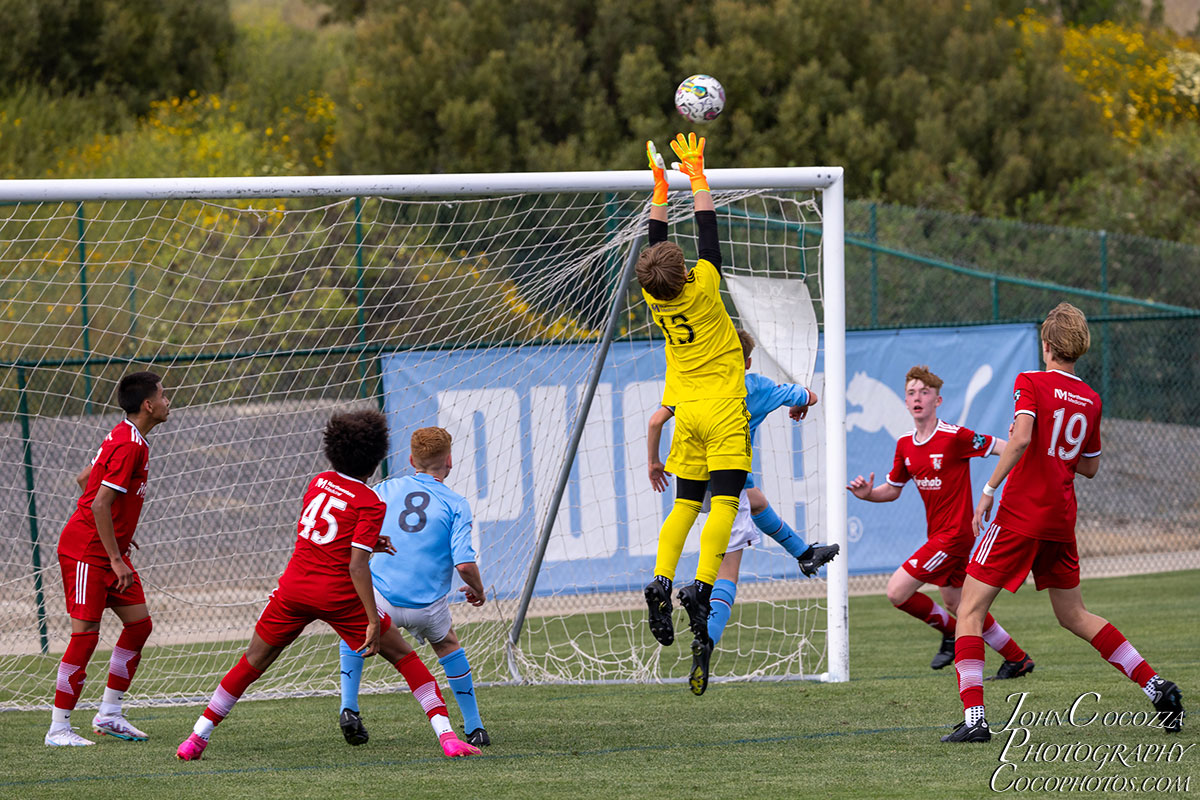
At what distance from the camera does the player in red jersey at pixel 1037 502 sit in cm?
525

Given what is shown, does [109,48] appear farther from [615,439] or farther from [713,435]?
[713,435]

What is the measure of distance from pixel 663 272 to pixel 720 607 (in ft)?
7.12

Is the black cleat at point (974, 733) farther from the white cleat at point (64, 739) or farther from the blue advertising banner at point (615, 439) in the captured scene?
the white cleat at point (64, 739)

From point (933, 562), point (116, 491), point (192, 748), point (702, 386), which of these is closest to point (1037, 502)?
point (702, 386)

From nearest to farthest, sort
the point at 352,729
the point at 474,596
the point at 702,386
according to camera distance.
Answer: the point at 352,729 < the point at 474,596 < the point at 702,386

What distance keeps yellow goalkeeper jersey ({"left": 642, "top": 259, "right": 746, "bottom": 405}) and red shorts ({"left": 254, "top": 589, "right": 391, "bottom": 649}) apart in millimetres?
1811

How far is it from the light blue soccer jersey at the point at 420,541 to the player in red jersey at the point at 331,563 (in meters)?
0.38

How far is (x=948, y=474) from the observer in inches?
295

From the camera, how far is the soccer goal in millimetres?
7875

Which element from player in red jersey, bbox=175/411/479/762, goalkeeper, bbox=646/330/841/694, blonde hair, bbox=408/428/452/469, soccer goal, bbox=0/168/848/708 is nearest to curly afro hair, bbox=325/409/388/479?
player in red jersey, bbox=175/411/479/762

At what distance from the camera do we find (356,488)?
5.35m

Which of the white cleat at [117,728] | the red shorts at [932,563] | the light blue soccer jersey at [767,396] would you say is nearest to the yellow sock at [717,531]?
the light blue soccer jersey at [767,396]

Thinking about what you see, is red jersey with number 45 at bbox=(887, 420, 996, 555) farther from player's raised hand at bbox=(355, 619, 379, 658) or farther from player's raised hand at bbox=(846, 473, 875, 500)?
player's raised hand at bbox=(355, 619, 379, 658)

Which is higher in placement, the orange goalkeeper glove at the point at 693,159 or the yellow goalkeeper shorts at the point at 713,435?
the orange goalkeeper glove at the point at 693,159
